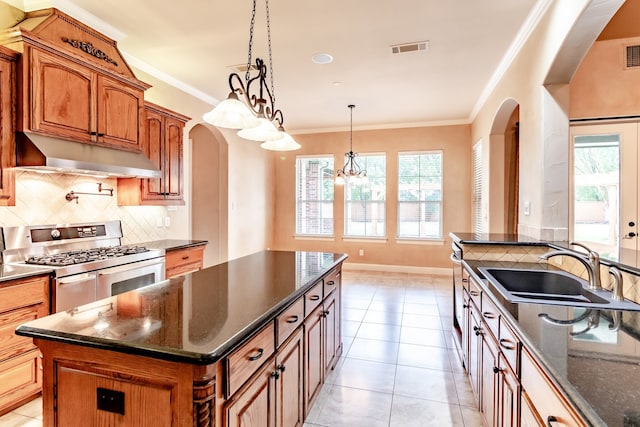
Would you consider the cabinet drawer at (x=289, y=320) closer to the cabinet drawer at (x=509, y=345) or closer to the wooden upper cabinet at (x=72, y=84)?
the cabinet drawer at (x=509, y=345)

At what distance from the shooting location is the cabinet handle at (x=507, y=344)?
53.9 inches

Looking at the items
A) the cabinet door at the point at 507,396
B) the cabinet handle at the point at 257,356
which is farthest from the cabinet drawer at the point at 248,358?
the cabinet door at the point at 507,396

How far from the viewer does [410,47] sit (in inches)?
134

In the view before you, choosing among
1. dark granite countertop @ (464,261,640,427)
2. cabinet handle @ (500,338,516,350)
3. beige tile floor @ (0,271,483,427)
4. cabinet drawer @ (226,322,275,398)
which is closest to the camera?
dark granite countertop @ (464,261,640,427)

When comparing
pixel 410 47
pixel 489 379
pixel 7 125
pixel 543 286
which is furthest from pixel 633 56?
pixel 7 125

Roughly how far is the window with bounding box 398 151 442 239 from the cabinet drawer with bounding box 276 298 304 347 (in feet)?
16.9

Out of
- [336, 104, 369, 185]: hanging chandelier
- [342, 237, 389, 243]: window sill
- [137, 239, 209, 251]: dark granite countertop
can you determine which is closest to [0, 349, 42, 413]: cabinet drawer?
[137, 239, 209, 251]: dark granite countertop

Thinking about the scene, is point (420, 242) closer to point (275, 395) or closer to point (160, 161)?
point (160, 161)

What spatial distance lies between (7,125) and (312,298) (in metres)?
2.46

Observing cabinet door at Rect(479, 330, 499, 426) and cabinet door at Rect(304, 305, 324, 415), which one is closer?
cabinet door at Rect(479, 330, 499, 426)

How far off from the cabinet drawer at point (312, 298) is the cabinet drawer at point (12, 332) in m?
1.85

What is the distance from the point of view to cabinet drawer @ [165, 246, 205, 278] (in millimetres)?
3479

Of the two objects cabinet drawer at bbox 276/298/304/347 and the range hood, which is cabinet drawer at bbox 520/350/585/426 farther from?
the range hood

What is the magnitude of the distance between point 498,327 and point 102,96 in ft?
11.3
